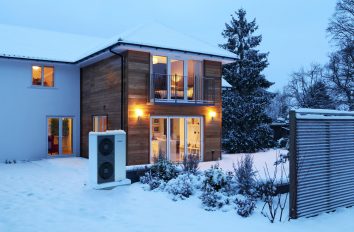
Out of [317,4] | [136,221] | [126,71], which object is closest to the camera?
[136,221]

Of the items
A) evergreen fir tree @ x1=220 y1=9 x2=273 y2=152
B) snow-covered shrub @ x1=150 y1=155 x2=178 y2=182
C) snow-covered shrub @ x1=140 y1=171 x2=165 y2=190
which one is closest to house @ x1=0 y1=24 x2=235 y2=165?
snow-covered shrub @ x1=150 y1=155 x2=178 y2=182

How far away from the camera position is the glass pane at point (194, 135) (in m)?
14.0

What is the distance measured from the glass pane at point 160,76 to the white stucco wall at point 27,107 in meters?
4.92

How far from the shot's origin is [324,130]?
23.0 feet

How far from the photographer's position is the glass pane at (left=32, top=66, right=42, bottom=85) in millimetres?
15062

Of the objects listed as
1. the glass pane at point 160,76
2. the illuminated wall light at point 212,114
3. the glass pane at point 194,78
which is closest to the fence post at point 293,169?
the glass pane at point 160,76

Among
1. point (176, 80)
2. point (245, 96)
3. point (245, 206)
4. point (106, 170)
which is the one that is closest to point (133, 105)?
point (176, 80)

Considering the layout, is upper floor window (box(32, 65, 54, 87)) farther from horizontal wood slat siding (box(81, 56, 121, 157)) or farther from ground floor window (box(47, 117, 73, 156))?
ground floor window (box(47, 117, 73, 156))

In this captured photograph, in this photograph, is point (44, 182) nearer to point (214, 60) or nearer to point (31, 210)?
point (31, 210)

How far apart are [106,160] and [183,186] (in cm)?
221

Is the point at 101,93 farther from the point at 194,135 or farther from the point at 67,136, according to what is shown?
the point at 194,135

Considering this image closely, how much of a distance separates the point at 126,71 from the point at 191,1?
109093 mm

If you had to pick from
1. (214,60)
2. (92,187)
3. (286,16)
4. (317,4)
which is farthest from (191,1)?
(92,187)

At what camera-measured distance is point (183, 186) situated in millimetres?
8086
